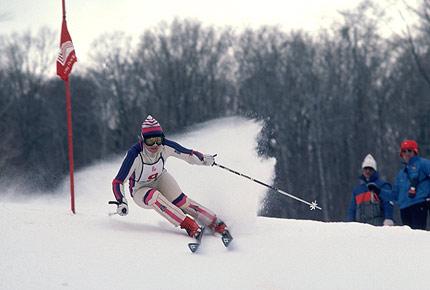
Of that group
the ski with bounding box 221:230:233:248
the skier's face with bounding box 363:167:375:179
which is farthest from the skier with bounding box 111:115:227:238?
the skier's face with bounding box 363:167:375:179

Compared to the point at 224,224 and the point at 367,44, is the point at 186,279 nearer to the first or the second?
→ the point at 224,224

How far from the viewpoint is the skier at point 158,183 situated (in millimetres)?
8852

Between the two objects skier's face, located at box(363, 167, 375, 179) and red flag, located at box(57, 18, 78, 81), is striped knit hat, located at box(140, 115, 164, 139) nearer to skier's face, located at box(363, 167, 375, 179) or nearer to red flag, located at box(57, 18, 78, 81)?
red flag, located at box(57, 18, 78, 81)

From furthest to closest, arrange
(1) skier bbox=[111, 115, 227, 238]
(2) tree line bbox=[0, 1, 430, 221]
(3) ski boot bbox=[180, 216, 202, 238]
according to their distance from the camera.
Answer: (2) tree line bbox=[0, 1, 430, 221] → (1) skier bbox=[111, 115, 227, 238] → (3) ski boot bbox=[180, 216, 202, 238]

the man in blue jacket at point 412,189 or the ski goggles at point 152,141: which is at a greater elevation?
the ski goggles at point 152,141

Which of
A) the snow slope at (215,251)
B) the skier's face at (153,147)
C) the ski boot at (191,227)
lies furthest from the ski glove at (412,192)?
the skier's face at (153,147)

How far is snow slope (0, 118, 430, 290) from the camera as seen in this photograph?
703 centimetres

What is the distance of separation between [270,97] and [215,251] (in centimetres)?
3554

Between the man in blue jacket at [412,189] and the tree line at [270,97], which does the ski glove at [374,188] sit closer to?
the man in blue jacket at [412,189]

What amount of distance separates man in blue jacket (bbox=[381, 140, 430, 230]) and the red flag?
4261 mm

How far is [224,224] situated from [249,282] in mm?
1778

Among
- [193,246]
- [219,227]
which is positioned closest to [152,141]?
[219,227]

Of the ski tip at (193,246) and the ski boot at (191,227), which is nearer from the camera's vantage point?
the ski tip at (193,246)

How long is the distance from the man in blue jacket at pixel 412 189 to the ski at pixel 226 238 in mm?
2931
